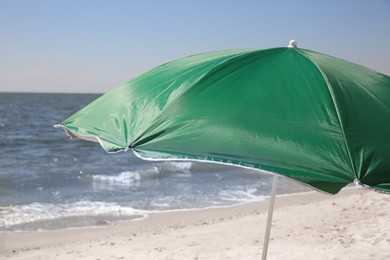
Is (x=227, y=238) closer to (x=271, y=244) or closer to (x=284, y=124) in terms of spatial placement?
(x=271, y=244)

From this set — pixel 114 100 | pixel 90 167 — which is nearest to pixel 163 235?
pixel 114 100

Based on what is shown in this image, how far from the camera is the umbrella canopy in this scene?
6.74 ft

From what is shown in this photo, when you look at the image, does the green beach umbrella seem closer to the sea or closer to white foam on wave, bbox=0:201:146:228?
the sea

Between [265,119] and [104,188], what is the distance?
31.7 ft

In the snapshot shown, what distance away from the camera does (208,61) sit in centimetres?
266

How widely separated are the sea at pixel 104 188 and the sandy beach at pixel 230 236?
25.3 inches

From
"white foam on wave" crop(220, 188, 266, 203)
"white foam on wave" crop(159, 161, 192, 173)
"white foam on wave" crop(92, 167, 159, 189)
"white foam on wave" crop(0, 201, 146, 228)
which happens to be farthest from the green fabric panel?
"white foam on wave" crop(159, 161, 192, 173)

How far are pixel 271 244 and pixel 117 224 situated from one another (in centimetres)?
305

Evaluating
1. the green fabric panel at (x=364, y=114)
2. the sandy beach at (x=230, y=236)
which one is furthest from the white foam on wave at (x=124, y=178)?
the green fabric panel at (x=364, y=114)

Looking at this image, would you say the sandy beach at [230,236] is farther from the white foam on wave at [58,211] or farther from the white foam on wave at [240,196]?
the white foam on wave at [240,196]

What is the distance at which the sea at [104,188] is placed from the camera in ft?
28.2

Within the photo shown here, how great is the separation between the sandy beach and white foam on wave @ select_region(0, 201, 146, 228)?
26.7 inches

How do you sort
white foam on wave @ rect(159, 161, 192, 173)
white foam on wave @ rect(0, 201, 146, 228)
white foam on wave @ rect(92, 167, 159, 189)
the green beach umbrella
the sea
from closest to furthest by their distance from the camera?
the green beach umbrella → white foam on wave @ rect(0, 201, 146, 228) → the sea → white foam on wave @ rect(92, 167, 159, 189) → white foam on wave @ rect(159, 161, 192, 173)

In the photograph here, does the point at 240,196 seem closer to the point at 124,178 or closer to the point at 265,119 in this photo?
the point at 124,178
